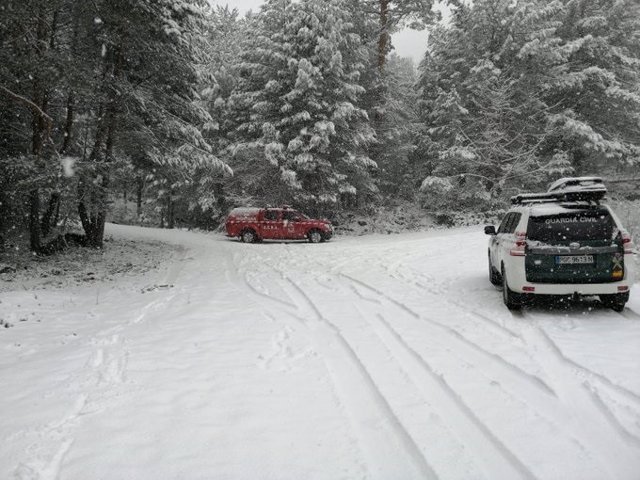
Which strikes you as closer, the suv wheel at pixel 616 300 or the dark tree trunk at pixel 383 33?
the suv wheel at pixel 616 300

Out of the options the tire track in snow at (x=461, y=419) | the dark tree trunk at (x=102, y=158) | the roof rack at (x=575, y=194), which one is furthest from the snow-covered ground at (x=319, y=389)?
the dark tree trunk at (x=102, y=158)

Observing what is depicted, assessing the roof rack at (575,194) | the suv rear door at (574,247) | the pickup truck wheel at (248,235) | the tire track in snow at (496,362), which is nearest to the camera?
the tire track in snow at (496,362)

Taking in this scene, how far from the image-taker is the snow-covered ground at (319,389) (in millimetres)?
3275

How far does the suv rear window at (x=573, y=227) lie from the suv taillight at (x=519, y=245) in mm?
104

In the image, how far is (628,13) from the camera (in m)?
24.1

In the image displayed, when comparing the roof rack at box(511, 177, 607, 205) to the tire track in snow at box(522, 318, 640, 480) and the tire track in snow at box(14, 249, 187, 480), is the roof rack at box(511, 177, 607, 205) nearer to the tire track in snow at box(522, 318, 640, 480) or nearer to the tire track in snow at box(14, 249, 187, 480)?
the tire track in snow at box(522, 318, 640, 480)

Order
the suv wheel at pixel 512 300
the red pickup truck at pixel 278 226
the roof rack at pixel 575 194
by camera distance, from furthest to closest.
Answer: the red pickup truck at pixel 278 226
the suv wheel at pixel 512 300
the roof rack at pixel 575 194

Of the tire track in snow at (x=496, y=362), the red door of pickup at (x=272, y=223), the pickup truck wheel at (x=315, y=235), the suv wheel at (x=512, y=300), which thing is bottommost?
the tire track in snow at (x=496, y=362)

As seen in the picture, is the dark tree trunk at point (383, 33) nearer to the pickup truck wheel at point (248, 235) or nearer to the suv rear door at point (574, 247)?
the pickup truck wheel at point (248, 235)

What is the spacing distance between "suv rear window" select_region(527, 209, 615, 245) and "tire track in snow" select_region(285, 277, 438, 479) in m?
3.84

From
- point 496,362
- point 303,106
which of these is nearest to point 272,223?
point 303,106

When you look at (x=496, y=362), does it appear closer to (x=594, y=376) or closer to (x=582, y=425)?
(x=594, y=376)

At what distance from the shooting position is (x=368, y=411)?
159 inches

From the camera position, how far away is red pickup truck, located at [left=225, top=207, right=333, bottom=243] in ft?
72.1
